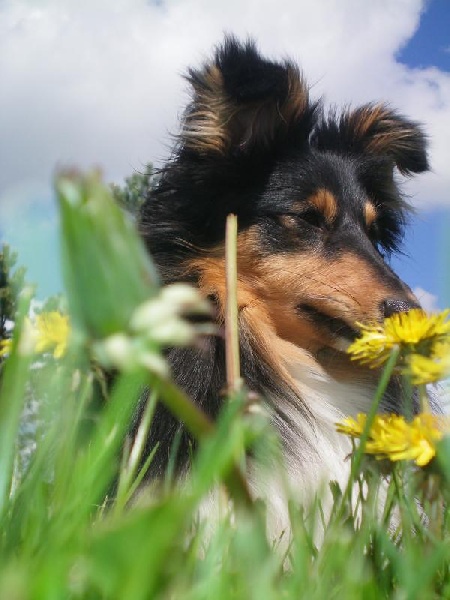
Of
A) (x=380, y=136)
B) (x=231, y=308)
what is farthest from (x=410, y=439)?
(x=380, y=136)

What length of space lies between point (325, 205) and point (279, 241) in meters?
0.24

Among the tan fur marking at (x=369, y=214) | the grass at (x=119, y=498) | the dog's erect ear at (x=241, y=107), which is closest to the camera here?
the grass at (x=119, y=498)

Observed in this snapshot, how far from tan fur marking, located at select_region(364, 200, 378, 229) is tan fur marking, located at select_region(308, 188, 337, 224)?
19cm

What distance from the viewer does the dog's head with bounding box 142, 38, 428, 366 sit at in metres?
2.71

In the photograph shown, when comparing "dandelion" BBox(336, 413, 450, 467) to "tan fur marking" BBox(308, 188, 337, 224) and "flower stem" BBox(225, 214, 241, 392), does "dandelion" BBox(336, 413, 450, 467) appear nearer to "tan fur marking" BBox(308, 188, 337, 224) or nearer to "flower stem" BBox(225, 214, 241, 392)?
"flower stem" BBox(225, 214, 241, 392)

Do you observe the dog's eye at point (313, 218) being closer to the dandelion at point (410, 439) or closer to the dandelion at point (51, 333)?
the dandelion at point (410, 439)

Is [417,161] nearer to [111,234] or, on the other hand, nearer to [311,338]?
[311,338]

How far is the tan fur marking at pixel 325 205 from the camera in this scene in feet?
9.41

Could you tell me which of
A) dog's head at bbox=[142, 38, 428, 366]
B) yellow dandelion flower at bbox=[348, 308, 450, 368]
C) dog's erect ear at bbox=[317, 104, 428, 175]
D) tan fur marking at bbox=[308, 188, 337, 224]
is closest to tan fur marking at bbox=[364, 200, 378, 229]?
dog's head at bbox=[142, 38, 428, 366]

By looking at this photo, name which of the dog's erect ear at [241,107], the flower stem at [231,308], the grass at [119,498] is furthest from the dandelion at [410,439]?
the dog's erect ear at [241,107]

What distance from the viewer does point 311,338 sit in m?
2.71

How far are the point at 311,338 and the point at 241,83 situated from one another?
101 cm

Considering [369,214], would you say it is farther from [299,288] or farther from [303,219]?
[299,288]

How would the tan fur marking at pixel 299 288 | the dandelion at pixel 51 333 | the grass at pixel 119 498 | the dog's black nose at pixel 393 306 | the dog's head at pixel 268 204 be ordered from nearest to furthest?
1. the grass at pixel 119 498
2. the dandelion at pixel 51 333
3. the dog's black nose at pixel 393 306
4. the tan fur marking at pixel 299 288
5. the dog's head at pixel 268 204
